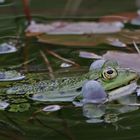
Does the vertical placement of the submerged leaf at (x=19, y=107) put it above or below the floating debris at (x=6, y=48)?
below

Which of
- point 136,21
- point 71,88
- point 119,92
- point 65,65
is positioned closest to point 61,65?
point 65,65

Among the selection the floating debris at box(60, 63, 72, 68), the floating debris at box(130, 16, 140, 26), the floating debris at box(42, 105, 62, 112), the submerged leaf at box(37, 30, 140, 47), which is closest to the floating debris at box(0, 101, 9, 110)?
the floating debris at box(42, 105, 62, 112)

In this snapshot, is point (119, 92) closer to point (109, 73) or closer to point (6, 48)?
point (109, 73)

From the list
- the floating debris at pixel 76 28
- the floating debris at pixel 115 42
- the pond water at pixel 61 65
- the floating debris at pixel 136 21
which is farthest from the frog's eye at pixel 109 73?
the floating debris at pixel 136 21

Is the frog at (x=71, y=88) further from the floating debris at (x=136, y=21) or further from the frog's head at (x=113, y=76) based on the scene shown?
the floating debris at (x=136, y=21)

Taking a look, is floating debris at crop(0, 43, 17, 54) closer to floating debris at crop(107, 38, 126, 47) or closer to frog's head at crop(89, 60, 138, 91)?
floating debris at crop(107, 38, 126, 47)

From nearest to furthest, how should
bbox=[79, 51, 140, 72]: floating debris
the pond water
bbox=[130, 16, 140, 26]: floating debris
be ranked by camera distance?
the pond water
bbox=[79, 51, 140, 72]: floating debris
bbox=[130, 16, 140, 26]: floating debris
